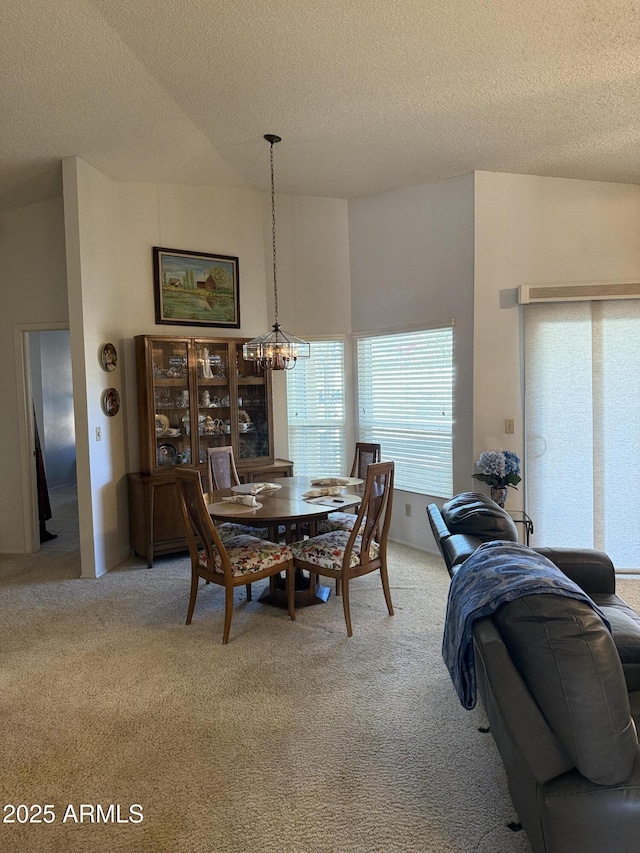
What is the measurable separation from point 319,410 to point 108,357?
6.78 ft

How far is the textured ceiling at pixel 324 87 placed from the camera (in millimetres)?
2543

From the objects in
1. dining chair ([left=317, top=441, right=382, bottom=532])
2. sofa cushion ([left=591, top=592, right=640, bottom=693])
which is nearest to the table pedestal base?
dining chair ([left=317, top=441, right=382, bottom=532])

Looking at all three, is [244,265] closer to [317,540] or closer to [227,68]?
[227,68]

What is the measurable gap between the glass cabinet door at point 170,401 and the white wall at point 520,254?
253 centimetres

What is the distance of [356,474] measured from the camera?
4.54 meters

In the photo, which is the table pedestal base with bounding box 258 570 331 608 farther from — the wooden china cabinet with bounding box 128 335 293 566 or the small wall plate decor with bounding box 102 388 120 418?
the small wall plate decor with bounding box 102 388 120 418

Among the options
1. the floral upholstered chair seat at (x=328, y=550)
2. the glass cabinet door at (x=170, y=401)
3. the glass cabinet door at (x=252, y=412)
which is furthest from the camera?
the glass cabinet door at (x=252, y=412)

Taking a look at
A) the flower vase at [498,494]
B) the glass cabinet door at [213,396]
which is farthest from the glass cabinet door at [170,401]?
the flower vase at [498,494]

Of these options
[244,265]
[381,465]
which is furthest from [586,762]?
[244,265]

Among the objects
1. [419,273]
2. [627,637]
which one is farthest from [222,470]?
[627,637]

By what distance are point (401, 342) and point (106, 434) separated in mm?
2717

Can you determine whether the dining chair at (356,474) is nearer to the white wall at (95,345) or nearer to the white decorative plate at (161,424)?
the white decorative plate at (161,424)

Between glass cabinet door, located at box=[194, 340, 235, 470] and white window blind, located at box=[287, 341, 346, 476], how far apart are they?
2.39ft

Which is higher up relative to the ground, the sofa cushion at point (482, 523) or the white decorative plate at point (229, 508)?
the sofa cushion at point (482, 523)
